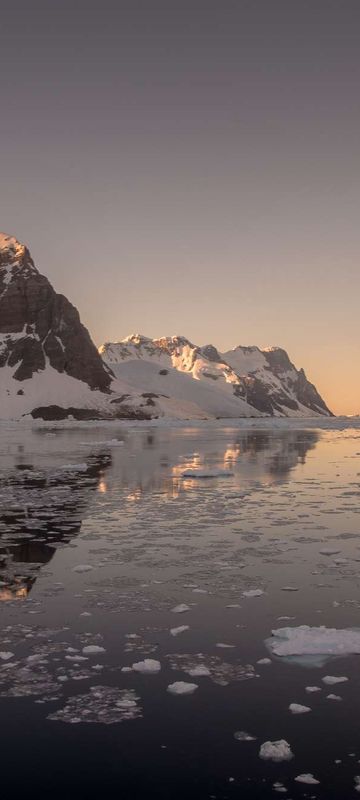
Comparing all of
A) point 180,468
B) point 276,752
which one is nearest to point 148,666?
point 276,752

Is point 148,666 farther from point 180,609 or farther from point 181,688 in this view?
point 180,609

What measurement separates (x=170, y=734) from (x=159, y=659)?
1.80 metres

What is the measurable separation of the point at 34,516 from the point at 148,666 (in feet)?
36.1

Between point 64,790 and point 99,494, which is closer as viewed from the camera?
point 64,790

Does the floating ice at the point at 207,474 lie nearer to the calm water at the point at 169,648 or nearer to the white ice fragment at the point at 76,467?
the white ice fragment at the point at 76,467

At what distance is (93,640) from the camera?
26.9 ft

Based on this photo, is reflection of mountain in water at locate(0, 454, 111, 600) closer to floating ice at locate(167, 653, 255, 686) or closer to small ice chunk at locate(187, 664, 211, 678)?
floating ice at locate(167, 653, 255, 686)

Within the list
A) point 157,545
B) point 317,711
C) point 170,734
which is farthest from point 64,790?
point 157,545

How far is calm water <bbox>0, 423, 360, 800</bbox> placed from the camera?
527cm

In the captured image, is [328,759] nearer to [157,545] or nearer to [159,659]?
[159,659]

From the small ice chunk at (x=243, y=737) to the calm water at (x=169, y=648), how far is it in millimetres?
39

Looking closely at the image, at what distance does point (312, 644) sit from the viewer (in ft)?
25.9

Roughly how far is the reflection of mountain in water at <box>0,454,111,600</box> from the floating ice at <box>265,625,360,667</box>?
14.2 feet

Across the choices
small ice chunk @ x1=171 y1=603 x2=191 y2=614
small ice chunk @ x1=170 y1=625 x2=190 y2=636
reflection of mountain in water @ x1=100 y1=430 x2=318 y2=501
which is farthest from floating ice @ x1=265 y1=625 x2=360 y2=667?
reflection of mountain in water @ x1=100 y1=430 x2=318 y2=501
